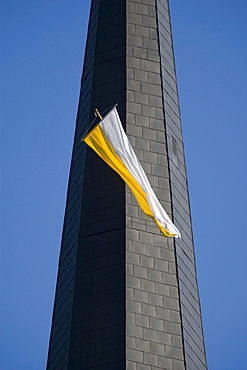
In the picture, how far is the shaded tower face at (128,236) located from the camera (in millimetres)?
48594

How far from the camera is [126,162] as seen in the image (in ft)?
163

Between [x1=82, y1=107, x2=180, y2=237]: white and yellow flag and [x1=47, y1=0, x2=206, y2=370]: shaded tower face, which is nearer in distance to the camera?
[x1=47, y1=0, x2=206, y2=370]: shaded tower face

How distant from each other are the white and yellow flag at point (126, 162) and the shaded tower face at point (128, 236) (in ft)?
7.41

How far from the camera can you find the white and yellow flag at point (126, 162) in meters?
49.2

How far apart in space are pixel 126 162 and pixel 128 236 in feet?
11.4

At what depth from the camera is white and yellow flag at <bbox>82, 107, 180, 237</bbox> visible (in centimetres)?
4919

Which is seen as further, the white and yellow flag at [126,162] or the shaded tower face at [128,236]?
the white and yellow flag at [126,162]

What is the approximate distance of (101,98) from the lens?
5731 centimetres

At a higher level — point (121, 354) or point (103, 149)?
point (103, 149)

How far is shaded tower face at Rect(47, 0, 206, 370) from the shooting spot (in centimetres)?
4859

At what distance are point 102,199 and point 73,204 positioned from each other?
7.26 ft

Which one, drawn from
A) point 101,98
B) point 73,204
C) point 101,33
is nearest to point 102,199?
point 73,204

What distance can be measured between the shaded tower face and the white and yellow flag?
7.41 feet

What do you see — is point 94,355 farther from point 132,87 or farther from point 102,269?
point 132,87
